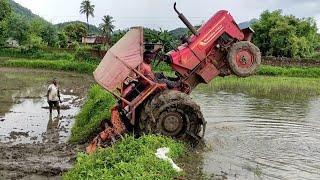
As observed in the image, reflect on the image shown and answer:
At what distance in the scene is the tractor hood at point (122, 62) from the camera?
35.0 ft

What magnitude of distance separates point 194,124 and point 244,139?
2.30 metres

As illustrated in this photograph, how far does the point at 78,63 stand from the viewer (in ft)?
138

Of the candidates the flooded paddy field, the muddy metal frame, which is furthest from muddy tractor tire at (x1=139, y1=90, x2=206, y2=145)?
the flooded paddy field

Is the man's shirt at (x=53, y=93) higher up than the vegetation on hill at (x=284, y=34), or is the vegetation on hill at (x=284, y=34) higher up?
the vegetation on hill at (x=284, y=34)

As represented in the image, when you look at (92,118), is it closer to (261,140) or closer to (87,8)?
(261,140)

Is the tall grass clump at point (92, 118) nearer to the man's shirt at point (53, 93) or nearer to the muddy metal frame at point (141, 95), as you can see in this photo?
the man's shirt at point (53, 93)

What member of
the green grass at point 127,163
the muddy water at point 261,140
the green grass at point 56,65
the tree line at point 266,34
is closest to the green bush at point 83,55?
the green grass at point 56,65

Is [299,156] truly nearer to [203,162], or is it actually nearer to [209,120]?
[203,162]

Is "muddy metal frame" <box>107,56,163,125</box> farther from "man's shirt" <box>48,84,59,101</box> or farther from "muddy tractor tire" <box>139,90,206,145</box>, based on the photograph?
"man's shirt" <box>48,84,59,101</box>

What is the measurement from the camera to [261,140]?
42.1 ft

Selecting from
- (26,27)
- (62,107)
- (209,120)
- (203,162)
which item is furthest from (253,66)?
(26,27)

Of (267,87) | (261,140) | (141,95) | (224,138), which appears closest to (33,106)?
(224,138)

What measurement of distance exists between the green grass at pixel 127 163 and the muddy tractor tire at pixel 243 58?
2905 mm

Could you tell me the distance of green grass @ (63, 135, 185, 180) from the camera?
7492mm
